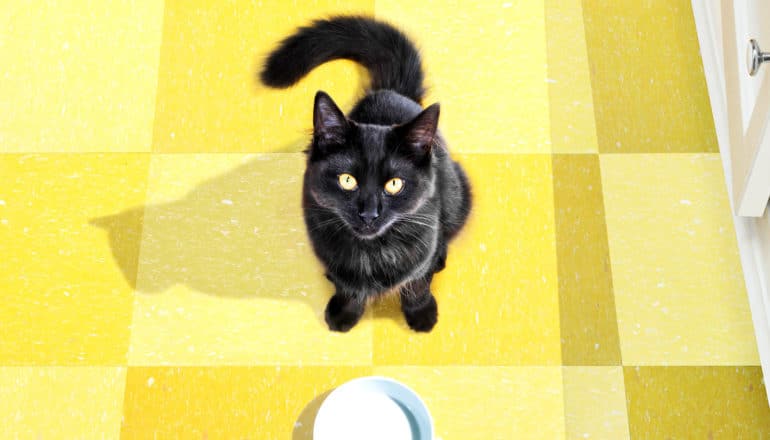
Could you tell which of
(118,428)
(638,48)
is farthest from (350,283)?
(638,48)

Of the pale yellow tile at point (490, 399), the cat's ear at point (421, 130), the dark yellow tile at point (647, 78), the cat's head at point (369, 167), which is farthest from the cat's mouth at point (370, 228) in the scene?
the dark yellow tile at point (647, 78)

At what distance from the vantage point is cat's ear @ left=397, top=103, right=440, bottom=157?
126 centimetres

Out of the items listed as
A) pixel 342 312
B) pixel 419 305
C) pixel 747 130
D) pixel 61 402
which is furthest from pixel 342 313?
pixel 747 130

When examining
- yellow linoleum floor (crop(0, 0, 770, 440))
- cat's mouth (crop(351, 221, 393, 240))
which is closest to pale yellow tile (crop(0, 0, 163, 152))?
yellow linoleum floor (crop(0, 0, 770, 440))

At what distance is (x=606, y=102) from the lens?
6.31 feet

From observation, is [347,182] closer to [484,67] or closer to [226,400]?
[226,400]

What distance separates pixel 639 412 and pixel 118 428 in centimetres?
123

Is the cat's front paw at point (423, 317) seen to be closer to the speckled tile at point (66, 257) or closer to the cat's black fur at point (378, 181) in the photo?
A: the cat's black fur at point (378, 181)

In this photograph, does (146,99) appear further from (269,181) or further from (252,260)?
(252,260)

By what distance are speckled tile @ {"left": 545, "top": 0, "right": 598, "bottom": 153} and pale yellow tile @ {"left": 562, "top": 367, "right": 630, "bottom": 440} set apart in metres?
0.62

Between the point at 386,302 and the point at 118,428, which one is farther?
the point at 386,302

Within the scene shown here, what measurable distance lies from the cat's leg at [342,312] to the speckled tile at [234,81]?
19.2 inches

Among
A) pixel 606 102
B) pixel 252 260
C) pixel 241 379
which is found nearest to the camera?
pixel 241 379

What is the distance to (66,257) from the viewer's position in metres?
1.78
